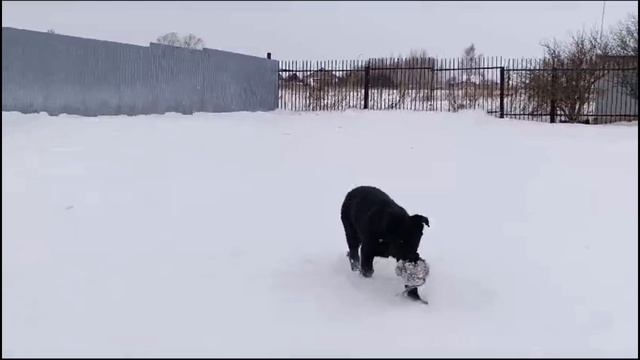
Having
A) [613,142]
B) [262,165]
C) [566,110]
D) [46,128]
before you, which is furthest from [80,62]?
[566,110]

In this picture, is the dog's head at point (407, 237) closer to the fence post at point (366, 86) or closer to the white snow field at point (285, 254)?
the white snow field at point (285, 254)

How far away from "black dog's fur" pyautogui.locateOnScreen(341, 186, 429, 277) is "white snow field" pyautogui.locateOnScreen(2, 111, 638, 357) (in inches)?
11.1

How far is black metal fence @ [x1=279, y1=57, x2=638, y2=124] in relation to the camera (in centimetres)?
1895

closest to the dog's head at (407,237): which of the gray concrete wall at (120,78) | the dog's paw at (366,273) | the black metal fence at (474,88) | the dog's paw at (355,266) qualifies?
the dog's paw at (366,273)

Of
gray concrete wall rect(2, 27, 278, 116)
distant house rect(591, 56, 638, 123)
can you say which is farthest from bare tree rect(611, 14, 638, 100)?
gray concrete wall rect(2, 27, 278, 116)

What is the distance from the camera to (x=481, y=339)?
4129 millimetres

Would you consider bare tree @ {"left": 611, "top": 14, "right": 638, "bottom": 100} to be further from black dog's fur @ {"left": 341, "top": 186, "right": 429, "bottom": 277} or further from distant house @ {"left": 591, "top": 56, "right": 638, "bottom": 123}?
black dog's fur @ {"left": 341, "top": 186, "right": 429, "bottom": 277}

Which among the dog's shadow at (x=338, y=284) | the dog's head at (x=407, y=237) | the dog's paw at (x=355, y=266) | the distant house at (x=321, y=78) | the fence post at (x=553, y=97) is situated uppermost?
the distant house at (x=321, y=78)

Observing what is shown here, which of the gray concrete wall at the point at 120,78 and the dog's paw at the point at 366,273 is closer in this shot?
the dog's paw at the point at 366,273

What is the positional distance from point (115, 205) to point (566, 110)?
15.9 m

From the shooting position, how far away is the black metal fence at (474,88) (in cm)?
1895

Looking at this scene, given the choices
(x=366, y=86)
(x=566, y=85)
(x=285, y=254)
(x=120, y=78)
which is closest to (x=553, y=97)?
(x=566, y=85)

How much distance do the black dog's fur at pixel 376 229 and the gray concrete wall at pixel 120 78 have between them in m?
8.27

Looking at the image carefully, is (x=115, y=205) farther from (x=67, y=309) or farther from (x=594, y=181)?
(x=594, y=181)
